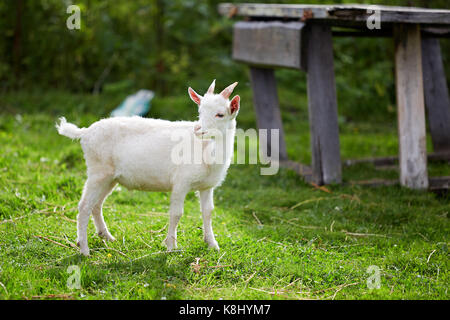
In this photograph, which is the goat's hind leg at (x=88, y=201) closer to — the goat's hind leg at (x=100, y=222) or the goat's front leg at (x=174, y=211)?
the goat's hind leg at (x=100, y=222)

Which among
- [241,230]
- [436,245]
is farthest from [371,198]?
[241,230]

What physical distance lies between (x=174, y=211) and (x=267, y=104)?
412cm

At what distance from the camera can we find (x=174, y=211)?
14.7 ft

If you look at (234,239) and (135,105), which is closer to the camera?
(234,239)

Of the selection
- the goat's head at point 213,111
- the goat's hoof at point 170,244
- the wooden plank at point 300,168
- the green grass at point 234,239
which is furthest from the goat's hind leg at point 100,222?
the wooden plank at point 300,168

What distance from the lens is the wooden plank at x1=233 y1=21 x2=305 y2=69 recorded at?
261 inches

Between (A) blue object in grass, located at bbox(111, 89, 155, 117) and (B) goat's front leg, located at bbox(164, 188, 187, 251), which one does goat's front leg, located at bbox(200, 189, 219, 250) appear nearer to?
(B) goat's front leg, located at bbox(164, 188, 187, 251)

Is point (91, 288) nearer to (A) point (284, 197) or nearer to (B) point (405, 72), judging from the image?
(A) point (284, 197)

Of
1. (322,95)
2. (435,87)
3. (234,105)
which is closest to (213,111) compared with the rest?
(234,105)

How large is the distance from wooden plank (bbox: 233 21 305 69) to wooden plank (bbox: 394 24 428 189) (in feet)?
4.01

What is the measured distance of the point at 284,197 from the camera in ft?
21.1

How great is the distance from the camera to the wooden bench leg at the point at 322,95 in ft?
21.5

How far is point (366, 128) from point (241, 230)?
6181mm

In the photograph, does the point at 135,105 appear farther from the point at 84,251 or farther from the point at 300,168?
the point at 84,251
